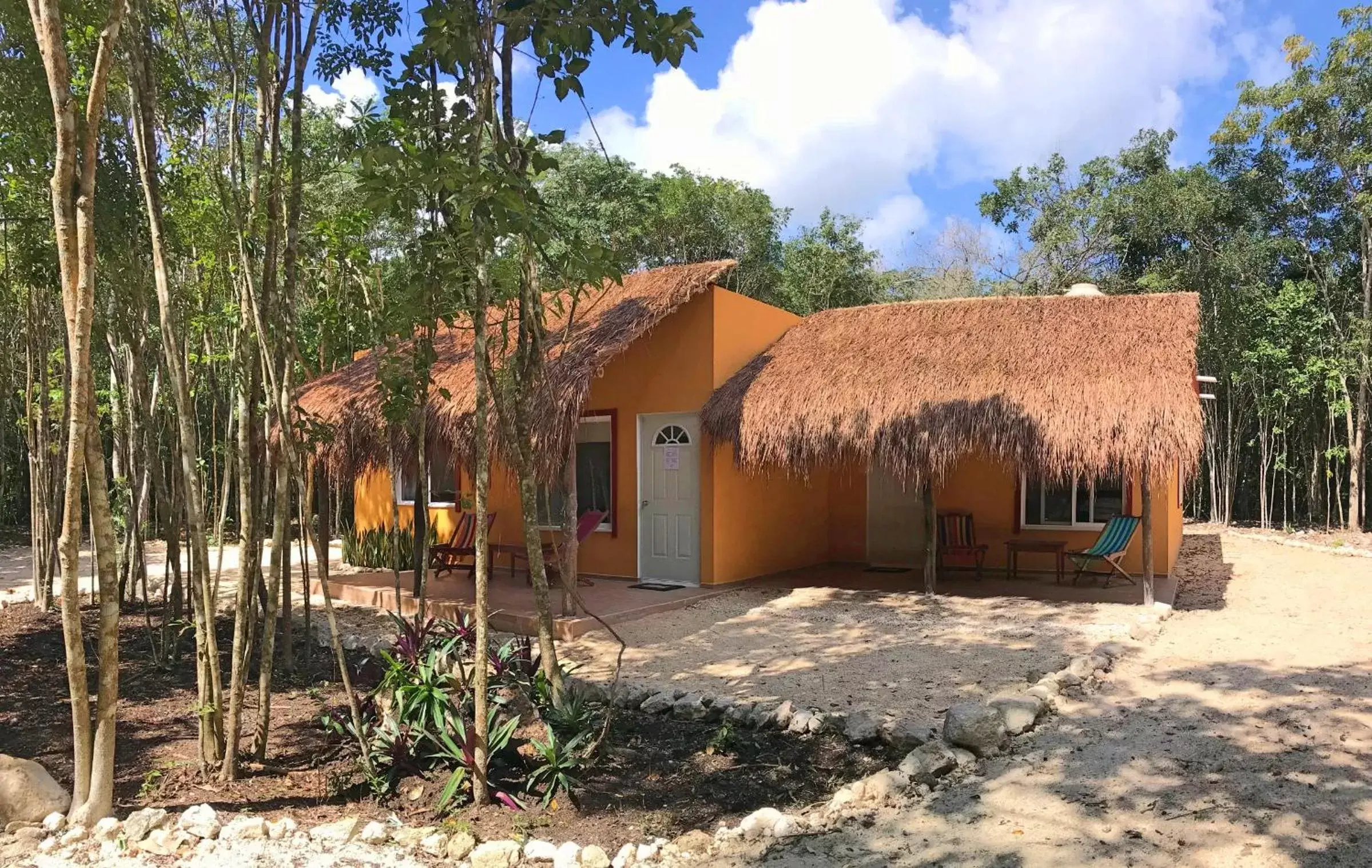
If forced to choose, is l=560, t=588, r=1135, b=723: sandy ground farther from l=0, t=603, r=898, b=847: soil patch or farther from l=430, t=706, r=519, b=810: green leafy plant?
l=430, t=706, r=519, b=810: green leafy plant

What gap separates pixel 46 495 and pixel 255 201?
205 inches

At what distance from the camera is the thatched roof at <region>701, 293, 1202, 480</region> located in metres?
7.62

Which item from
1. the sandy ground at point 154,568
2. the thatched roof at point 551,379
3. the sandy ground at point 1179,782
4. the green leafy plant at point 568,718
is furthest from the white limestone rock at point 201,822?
the sandy ground at point 154,568

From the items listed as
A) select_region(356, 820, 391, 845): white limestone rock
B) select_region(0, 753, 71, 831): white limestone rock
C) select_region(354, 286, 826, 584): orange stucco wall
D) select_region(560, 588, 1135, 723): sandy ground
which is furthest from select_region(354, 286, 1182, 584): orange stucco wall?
select_region(0, 753, 71, 831): white limestone rock

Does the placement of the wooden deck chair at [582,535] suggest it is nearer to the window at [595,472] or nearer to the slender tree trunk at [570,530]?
the window at [595,472]

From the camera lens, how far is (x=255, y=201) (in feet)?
12.6

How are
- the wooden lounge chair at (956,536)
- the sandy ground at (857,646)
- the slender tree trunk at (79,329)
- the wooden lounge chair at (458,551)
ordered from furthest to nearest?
the wooden lounge chair at (956,536) → the wooden lounge chair at (458,551) → the sandy ground at (857,646) → the slender tree trunk at (79,329)

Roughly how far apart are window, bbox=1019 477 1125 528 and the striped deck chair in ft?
2.14

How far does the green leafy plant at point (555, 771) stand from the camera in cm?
357

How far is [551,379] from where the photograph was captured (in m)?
7.61

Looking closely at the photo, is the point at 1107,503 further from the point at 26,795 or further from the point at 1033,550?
the point at 26,795

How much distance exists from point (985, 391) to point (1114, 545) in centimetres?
205

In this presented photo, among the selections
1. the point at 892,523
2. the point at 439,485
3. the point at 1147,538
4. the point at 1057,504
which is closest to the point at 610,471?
the point at 439,485

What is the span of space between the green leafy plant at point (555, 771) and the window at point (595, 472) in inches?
238
